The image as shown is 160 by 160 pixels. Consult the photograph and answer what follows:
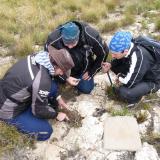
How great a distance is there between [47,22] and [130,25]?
67.4 inches

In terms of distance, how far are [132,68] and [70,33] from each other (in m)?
0.92

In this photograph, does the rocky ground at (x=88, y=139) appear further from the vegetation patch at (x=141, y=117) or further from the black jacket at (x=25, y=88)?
the black jacket at (x=25, y=88)

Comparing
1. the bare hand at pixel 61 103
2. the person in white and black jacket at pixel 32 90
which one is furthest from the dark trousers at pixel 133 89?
the person in white and black jacket at pixel 32 90

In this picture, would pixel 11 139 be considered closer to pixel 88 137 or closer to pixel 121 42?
pixel 88 137

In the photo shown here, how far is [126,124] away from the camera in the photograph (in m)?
4.91

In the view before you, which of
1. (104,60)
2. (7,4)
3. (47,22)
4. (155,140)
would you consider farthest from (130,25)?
(155,140)

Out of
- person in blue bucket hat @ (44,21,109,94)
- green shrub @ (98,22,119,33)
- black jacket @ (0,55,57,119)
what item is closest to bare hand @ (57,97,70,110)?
person in blue bucket hat @ (44,21,109,94)

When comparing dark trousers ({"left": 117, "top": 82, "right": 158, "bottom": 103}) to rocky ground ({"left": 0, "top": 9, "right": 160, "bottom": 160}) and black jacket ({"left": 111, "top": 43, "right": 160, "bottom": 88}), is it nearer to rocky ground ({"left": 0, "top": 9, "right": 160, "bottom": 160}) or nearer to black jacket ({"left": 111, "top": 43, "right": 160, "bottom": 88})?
black jacket ({"left": 111, "top": 43, "right": 160, "bottom": 88})

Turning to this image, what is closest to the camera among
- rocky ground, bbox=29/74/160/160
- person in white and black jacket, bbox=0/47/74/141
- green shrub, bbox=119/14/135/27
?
person in white and black jacket, bbox=0/47/74/141

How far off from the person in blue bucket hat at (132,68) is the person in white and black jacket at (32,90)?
863 millimetres

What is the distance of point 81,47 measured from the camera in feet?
17.7

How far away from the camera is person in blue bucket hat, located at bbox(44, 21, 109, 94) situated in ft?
16.6

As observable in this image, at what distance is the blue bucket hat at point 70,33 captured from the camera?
496cm

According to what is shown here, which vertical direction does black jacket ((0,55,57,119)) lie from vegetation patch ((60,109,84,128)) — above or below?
above
